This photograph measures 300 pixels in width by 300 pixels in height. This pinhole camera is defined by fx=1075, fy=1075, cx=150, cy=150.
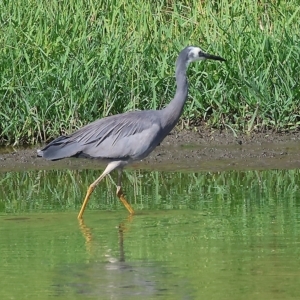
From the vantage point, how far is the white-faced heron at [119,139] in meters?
8.56

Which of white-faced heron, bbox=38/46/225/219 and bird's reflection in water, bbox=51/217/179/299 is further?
white-faced heron, bbox=38/46/225/219

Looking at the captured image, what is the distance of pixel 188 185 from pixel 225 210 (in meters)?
1.37

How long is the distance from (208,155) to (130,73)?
131 cm

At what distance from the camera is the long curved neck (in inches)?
343

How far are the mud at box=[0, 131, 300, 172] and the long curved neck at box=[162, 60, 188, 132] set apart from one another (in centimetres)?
123

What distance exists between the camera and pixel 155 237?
6.90 m

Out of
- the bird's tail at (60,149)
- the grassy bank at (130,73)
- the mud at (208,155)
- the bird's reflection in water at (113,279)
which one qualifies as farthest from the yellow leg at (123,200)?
the grassy bank at (130,73)

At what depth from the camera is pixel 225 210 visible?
25.4 ft

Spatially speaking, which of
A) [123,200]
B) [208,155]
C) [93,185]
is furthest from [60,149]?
[208,155]

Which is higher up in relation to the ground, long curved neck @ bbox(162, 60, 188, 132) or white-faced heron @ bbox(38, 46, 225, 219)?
long curved neck @ bbox(162, 60, 188, 132)

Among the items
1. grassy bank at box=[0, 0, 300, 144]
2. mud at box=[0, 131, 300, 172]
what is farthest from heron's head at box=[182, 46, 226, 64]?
grassy bank at box=[0, 0, 300, 144]

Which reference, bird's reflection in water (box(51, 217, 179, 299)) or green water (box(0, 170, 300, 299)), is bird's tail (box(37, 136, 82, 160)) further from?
bird's reflection in water (box(51, 217, 179, 299))

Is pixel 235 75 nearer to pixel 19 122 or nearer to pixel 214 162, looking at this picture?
pixel 214 162

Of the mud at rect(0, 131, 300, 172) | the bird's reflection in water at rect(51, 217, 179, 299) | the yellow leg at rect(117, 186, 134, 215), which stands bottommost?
the bird's reflection in water at rect(51, 217, 179, 299)
